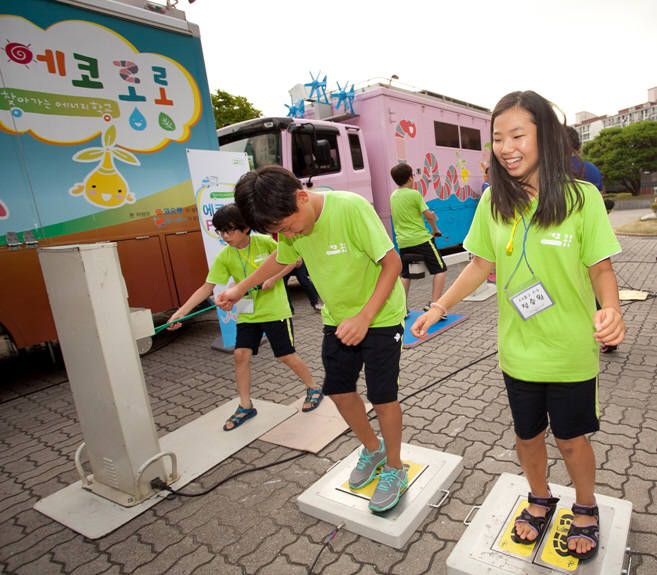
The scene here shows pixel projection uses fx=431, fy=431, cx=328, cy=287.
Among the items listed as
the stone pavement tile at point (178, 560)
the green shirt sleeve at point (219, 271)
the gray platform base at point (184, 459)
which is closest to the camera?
the stone pavement tile at point (178, 560)

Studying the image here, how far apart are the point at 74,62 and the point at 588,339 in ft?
16.1

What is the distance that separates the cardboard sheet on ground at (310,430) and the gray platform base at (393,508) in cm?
39

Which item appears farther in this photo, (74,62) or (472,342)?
(472,342)

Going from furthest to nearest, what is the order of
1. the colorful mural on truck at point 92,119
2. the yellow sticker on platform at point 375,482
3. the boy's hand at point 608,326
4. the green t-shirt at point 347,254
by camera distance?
the colorful mural on truck at point 92,119
the yellow sticker on platform at point 375,482
the green t-shirt at point 347,254
the boy's hand at point 608,326

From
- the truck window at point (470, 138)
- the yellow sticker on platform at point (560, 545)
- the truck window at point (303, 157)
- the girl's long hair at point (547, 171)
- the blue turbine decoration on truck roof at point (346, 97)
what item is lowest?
the yellow sticker on platform at point (560, 545)

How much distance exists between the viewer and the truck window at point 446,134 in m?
9.07

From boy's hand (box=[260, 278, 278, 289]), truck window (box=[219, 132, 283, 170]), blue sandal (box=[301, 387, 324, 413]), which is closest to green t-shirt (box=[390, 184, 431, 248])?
truck window (box=[219, 132, 283, 170])

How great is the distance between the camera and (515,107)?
4.95ft

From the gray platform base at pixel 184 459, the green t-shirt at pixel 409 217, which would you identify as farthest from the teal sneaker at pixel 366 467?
the green t-shirt at pixel 409 217

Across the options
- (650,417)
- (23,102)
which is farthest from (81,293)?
(650,417)

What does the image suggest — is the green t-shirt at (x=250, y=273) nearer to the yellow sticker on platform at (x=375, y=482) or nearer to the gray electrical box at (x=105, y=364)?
the gray electrical box at (x=105, y=364)

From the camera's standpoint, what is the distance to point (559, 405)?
1.54m

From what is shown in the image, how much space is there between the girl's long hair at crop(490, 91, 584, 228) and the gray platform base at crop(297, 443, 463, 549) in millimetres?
1472

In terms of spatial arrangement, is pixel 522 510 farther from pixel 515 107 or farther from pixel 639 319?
pixel 639 319
